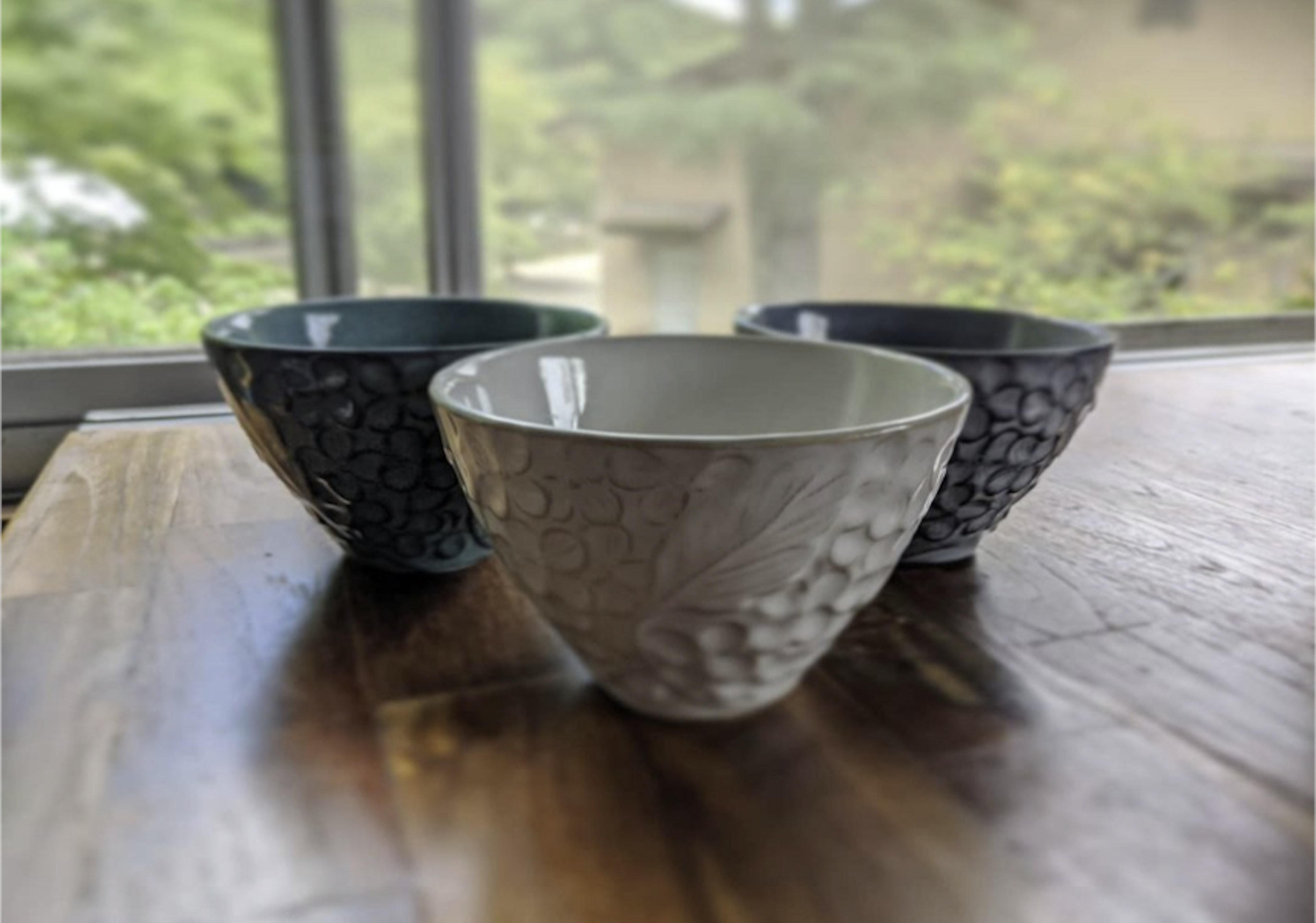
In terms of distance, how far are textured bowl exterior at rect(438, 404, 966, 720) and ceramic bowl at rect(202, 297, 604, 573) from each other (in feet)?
0.26

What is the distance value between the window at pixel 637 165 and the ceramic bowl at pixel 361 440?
1.55 ft

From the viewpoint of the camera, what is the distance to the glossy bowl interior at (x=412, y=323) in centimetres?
51

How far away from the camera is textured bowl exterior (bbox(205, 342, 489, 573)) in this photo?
1.30 feet

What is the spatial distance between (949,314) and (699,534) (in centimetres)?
35

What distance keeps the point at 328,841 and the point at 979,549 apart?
32cm

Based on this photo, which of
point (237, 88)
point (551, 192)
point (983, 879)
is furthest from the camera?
point (551, 192)

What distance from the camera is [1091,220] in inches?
75.1

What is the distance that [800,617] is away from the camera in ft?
1.03

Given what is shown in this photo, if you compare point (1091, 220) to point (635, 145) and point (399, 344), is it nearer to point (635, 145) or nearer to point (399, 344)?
point (635, 145)

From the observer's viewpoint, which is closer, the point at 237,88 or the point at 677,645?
the point at 677,645

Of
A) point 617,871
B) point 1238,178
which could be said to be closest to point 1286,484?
point 617,871

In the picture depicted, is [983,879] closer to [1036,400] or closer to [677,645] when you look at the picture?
[677,645]

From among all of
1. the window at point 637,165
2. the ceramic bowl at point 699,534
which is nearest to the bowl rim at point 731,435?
the ceramic bowl at point 699,534

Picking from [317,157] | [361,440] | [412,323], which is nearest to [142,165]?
[317,157]
